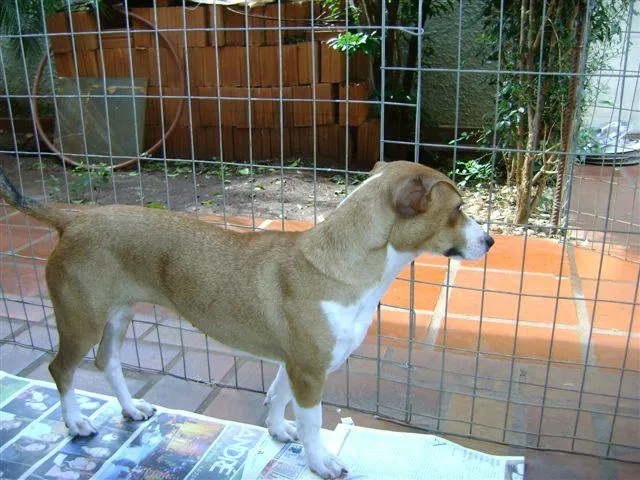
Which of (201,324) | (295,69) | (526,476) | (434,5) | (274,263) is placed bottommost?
(526,476)

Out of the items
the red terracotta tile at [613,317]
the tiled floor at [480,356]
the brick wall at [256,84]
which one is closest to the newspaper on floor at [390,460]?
the tiled floor at [480,356]

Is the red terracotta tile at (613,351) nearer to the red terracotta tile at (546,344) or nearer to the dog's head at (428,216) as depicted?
the red terracotta tile at (546,344)

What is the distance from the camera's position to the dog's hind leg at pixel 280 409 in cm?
220

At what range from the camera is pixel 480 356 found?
2777mm

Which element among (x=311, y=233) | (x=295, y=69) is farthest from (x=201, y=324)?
(x=295, y=69)

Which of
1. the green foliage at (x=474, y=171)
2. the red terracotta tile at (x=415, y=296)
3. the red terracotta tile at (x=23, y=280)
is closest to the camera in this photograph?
the red terracotta tile at (x=415, y=296)

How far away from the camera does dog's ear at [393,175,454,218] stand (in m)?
1.77

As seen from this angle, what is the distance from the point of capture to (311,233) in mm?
1976

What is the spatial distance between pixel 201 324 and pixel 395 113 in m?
3.80

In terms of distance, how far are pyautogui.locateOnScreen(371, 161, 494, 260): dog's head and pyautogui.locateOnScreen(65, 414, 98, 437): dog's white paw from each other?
52.5 inches

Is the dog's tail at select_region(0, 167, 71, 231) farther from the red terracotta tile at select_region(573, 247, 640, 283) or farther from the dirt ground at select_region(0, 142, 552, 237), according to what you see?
the red terracotta tile at select_region(573, 247, 640, 283)

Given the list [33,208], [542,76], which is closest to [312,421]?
[33,208]

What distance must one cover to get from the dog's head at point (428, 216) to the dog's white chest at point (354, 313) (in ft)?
0.17

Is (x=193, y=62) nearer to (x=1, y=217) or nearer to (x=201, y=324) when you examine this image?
(x=1, y=217)
